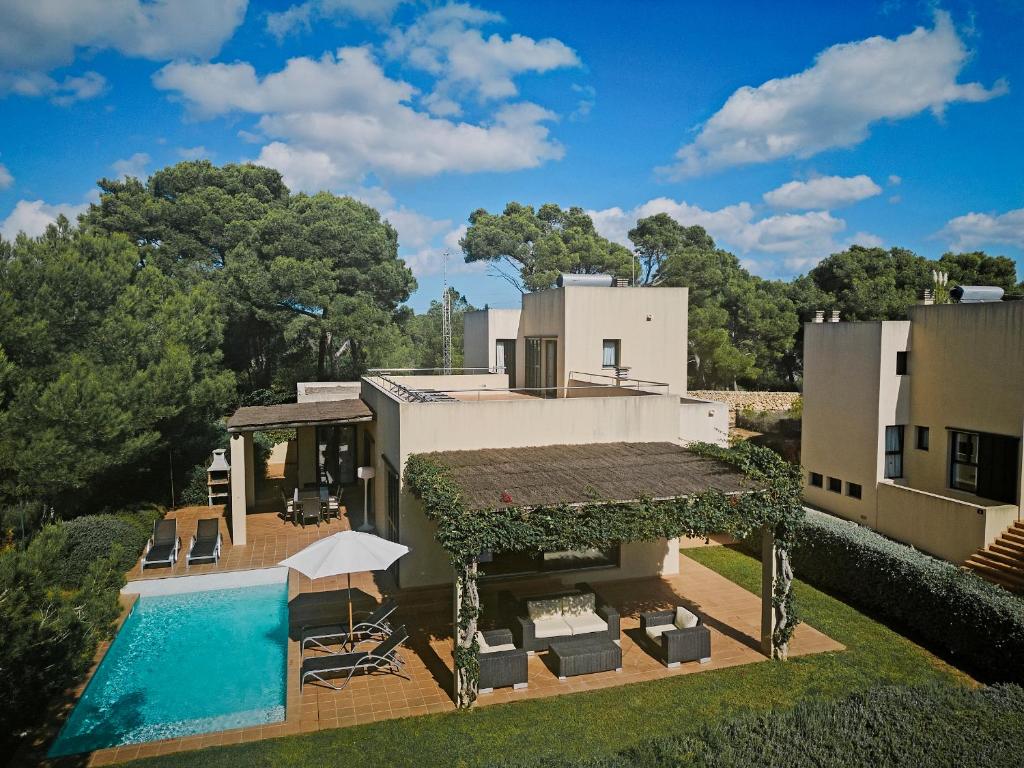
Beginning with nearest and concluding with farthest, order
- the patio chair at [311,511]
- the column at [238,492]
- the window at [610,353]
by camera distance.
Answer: the column at [238,492], the patio chair at [311,511], the window at [610,353]

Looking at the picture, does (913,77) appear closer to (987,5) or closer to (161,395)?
(987,5)

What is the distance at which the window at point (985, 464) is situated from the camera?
1652cm

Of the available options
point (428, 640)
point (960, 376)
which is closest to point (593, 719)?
point (428, 640)

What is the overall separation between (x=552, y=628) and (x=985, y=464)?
13088mm

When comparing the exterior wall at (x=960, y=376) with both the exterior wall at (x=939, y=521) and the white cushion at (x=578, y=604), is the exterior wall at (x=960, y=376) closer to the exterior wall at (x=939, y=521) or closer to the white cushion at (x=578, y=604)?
the exterior wall at (x=939, y=521)

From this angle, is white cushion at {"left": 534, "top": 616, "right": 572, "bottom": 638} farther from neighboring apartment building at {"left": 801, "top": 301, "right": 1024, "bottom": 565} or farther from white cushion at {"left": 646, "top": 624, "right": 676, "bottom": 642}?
neighboring apartment building at {"left": 801, "top": 301, "right": 1024, "bottom": 565}

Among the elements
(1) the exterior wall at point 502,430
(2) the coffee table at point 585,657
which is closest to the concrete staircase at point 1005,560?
(1) the exterior wall at point 502,430

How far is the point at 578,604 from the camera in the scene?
39.5 feet

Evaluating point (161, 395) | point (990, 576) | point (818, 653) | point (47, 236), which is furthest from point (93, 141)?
point (990, 576)

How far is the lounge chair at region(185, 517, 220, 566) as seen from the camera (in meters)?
16.2

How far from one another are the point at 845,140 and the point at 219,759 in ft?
119

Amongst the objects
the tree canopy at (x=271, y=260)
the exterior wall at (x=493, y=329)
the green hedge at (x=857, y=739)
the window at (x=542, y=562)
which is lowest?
the window at (x=542, y=562)

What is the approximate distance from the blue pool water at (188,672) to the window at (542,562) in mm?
4341

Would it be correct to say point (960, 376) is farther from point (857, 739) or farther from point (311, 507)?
point (311, 507)
